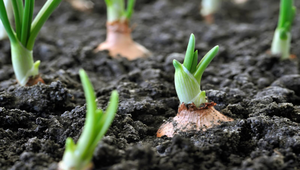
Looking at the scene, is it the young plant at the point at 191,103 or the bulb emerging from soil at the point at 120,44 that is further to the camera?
the bulb emerging from soil at the point at 120,44

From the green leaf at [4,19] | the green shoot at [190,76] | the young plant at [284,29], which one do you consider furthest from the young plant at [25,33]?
the young plant at [284,29]

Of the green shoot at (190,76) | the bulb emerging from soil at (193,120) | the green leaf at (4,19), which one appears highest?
the green leaf at (4,19)

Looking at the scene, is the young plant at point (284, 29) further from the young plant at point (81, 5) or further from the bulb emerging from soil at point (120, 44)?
the young plant at point (81, 5)

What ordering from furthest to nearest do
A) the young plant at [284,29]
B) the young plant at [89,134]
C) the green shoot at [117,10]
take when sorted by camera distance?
1. the green shoot at [117,10]
2. the young plant at [284,29]
3. the young plant at [89,134]

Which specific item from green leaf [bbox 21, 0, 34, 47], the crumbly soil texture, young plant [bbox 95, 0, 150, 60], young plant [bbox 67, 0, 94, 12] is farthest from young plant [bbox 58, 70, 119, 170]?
young plant [bbox 67, 0, 94, 12]

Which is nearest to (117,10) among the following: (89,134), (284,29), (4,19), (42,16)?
(42,16)

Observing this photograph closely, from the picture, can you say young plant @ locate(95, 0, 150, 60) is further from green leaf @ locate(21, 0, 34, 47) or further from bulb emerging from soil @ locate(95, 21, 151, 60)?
green leaf @ locate(21, 0, 34, 47)

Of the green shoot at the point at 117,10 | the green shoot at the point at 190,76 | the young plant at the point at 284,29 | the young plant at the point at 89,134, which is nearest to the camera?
the young plant at the point at 89,134

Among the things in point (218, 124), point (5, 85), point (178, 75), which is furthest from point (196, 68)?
point (5, 85)

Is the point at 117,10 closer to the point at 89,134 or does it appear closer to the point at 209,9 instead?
the point at 209,9
